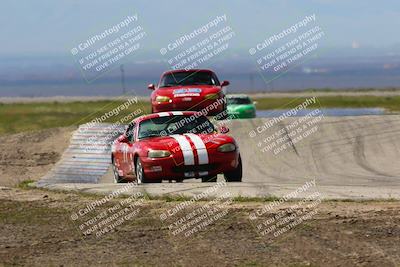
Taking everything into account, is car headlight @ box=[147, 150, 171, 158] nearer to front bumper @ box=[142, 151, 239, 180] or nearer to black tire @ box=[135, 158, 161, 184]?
front bumper @ box=[142, 151, 239, 180]

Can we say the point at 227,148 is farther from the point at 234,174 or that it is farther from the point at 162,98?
the point at 162,98

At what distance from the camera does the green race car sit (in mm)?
33062

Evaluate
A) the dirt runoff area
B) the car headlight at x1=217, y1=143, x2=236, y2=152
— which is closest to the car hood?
the car headlight at x1=217, y1=143, x2=236, y2=152

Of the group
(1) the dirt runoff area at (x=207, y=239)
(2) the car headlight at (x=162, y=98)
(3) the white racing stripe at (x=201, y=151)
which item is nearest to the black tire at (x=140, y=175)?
(3) the white racing stripe at (x=201, y=151)

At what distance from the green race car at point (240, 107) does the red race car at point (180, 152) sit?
55.1ft

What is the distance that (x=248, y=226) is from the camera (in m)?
10.1

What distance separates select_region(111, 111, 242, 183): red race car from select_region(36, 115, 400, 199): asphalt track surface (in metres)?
1.56

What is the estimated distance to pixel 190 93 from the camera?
23.7 metres

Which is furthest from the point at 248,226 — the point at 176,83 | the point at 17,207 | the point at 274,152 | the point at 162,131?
the point at 176,83

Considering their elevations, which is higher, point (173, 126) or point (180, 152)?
point (173, 126)

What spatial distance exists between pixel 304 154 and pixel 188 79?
5.08 meters

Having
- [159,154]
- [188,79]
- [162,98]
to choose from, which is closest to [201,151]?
[159,154]

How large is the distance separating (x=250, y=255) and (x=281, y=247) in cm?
47

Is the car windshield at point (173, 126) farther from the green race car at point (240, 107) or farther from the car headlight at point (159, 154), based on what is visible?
the green race car at point (240, 107)
